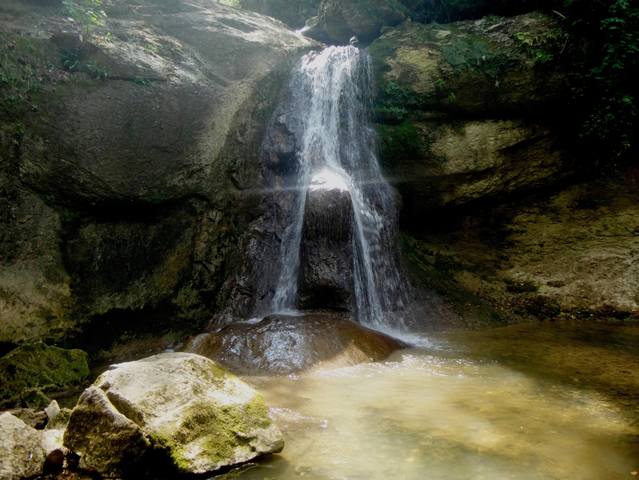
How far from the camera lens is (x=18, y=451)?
276 cm

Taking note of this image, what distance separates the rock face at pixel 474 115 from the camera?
31.2 ft

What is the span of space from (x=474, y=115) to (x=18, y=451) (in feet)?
33.1

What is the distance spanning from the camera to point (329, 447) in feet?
10.6

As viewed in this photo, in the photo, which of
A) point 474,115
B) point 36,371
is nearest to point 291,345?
point 36,371

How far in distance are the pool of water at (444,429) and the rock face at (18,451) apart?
4.27 ft

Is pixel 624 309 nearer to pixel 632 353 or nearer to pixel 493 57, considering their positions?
pixel 632 353

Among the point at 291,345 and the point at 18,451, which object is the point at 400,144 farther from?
the point at 18,451

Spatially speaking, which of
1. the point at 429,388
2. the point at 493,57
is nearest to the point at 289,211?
Result: the point at 429,388

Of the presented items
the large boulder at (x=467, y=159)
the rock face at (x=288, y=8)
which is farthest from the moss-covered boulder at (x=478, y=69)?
the rock face at (x=288, y=8)

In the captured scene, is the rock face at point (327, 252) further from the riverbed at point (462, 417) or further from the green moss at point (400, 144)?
the green moss at point (400, 144)

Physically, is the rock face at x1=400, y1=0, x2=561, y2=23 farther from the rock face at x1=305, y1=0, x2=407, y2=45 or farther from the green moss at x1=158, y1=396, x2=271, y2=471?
the green moss at x1=158, y1=396, x2=271, y2=471

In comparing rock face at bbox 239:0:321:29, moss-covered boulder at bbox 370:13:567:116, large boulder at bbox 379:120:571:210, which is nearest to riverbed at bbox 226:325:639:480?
large boulder at bbox 379:120:571:210

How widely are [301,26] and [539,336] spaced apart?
15.0m

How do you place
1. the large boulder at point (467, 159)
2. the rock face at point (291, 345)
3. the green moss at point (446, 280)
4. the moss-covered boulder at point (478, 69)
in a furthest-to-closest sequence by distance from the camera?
the large boulder at point (467, 159) → the moss-covered boulder at point (478, 69) → the green moss at point (446, 280) → the rock face at point (291, 345)
